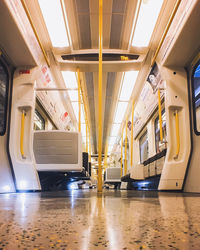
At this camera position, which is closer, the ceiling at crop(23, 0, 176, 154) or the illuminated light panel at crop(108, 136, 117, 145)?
the ceiling at crop(23, 0, 176, 154)

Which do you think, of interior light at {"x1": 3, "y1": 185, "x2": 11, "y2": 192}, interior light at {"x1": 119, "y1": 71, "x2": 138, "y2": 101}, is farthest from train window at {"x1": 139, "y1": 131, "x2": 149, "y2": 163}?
interior light at {"x1": 3, "y1": 185, "x2": 11, "y2": 192}

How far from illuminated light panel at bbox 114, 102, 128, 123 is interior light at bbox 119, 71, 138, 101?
0.48 m

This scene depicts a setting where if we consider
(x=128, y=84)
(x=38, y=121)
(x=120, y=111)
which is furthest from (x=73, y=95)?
(x=120, y=111)

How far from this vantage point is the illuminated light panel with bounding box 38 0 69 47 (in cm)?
381

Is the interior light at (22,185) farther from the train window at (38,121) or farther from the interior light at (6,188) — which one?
the train window at (38,121)

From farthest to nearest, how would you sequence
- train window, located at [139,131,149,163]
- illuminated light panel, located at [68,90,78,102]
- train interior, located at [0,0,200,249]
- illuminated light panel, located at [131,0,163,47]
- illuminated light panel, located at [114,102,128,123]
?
1. train window, located at [139,131,149,163]
2. illuminated light panel, located at [114,102,128,123]
3. illuminated light panel, located at [68,90,78,102]
4. illuminated light panel, located at [131,0,163,47]
5. train interior, located at [0,0,200,249]

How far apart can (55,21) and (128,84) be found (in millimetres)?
2982

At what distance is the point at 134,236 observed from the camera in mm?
539

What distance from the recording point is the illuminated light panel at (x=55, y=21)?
3.81 metres

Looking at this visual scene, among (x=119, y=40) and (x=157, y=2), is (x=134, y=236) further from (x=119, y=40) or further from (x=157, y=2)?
(x=119, y=40)

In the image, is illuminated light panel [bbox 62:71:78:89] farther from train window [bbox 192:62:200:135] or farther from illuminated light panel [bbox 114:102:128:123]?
train window [bbox 192:62:200:135]

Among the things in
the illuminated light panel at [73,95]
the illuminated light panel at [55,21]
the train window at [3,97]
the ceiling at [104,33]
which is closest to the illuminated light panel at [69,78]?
the ceiling at [104,33]

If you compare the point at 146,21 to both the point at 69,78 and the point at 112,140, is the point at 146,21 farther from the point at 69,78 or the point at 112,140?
the point at 112,140

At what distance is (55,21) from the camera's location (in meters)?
4.14
